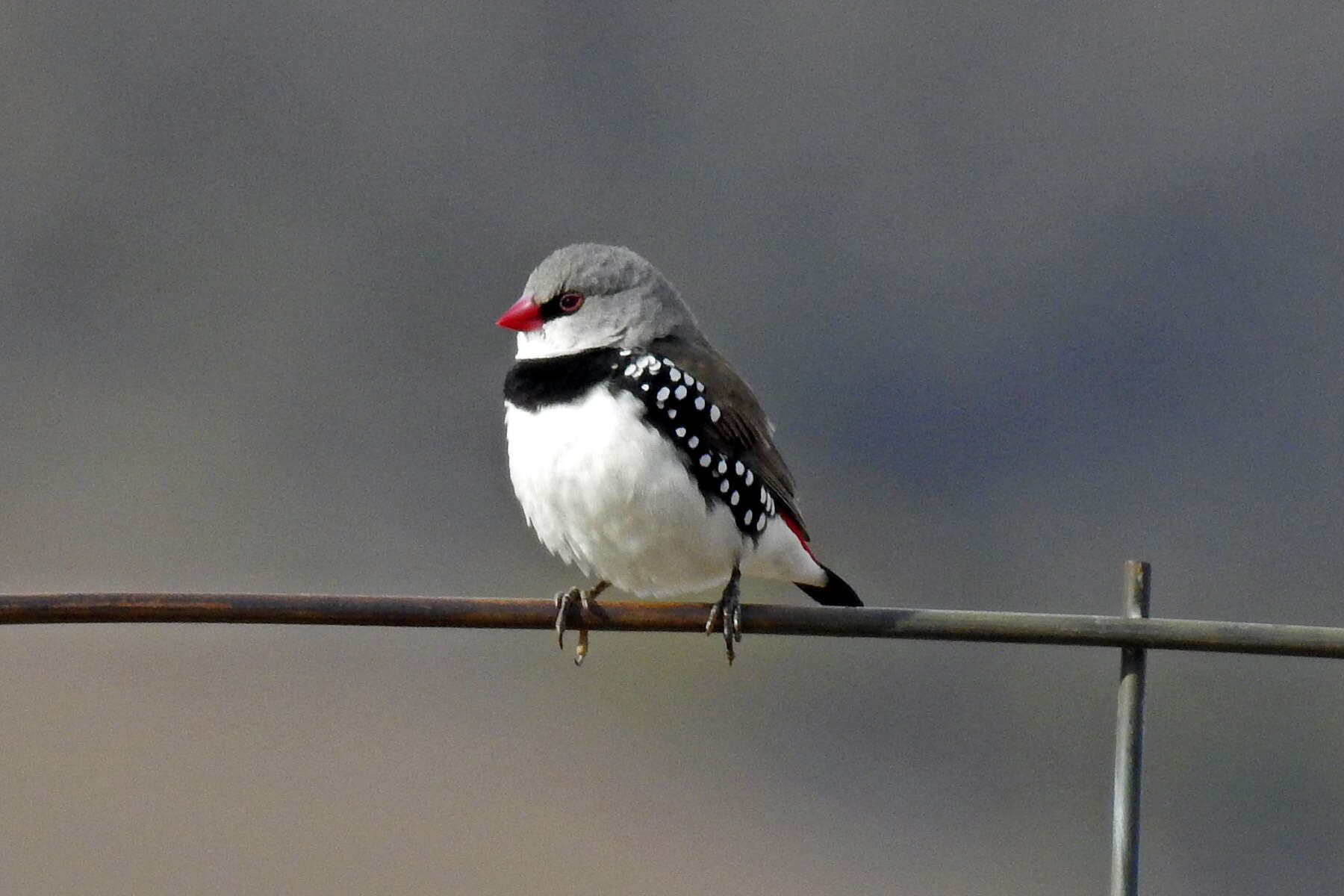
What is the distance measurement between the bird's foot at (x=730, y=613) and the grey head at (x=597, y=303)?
699mm

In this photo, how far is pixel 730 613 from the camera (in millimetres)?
3822

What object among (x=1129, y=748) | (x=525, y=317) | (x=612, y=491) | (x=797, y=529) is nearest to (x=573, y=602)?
(x=1129, y=748)

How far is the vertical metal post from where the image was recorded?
8.46 ft

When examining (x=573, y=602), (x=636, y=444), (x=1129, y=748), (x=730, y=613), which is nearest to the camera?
(x=1129, y=748)

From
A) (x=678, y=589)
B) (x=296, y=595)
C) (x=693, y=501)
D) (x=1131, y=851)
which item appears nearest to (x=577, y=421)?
(x=693, y=501)

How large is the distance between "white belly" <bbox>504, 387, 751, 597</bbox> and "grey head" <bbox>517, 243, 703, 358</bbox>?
0.87ft

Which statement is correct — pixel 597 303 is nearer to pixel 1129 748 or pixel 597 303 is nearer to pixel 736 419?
pixel 736 419

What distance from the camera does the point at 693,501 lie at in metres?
4.50

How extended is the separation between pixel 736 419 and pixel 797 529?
18.7 inches

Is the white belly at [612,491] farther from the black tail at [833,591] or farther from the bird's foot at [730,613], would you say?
the black tail at [833,591]

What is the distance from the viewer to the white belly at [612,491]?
4.38m

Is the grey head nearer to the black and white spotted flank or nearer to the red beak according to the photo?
the red beak

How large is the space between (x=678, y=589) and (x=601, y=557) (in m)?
0.37

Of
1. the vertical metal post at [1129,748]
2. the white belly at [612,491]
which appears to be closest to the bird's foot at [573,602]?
the white belly at [612,491]
